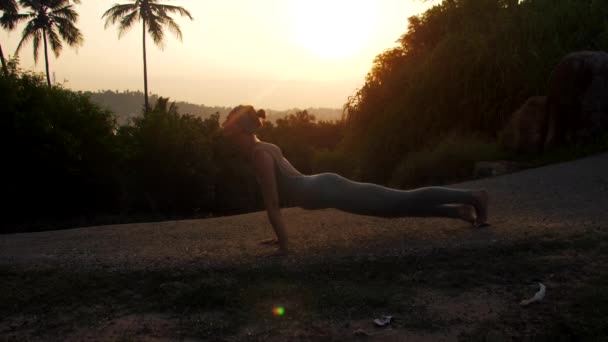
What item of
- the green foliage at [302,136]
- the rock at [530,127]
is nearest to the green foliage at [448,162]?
the rock at [530,127]

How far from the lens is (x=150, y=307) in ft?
12.0

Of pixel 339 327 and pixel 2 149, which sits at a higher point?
pixel 2 149

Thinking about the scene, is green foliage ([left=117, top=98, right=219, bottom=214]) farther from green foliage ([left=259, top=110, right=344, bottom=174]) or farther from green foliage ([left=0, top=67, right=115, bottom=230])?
green foliage ([left=259, top=110, right=344, bottom=174])

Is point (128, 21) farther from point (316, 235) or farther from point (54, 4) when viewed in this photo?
point (316, 235)

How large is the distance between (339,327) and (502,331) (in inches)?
36.0

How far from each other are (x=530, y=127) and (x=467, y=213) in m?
7.12

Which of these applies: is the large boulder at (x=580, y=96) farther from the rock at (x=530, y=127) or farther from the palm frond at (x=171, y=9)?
the palm frond at (x=171, y=9)

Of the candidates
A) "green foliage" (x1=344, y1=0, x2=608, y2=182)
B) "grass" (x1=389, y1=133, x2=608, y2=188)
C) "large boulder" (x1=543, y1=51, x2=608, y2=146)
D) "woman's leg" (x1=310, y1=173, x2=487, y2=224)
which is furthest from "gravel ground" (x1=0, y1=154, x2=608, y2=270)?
"green foliage" (x1=344, y1=0, x2=608, y2=182)

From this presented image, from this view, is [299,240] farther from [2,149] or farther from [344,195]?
[2,149]

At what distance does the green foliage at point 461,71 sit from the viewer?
520 inches

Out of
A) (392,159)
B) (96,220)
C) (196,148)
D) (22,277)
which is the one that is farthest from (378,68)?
(22,277)

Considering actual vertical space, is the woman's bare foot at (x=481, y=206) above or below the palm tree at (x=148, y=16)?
below

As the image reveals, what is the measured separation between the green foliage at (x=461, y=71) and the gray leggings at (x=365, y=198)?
916 centimetres

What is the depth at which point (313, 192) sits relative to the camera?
4.90 meters
